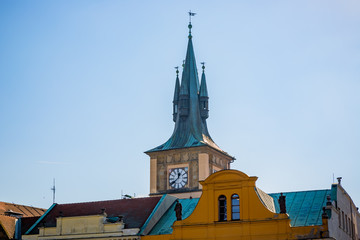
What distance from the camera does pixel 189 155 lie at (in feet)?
295

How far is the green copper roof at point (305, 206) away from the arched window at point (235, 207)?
4.31m

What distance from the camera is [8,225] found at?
228ft

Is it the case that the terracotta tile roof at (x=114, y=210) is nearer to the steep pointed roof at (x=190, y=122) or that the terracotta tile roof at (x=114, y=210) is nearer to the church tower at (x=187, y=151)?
the church tower at (x=187, y=151)

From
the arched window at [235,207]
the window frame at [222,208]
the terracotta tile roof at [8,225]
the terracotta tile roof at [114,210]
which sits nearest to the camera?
the arched window at [235,207]

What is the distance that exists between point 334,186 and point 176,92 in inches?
1633

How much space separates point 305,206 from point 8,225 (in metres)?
28.7

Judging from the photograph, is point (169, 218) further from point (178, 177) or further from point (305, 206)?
point (178, 177)

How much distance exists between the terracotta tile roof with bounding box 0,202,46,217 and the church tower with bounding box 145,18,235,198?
15.5 m

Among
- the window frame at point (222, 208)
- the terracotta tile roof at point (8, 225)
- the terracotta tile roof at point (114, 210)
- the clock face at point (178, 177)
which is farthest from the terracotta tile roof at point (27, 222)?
the clock face at point (178, 177)

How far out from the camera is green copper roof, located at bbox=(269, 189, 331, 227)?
56.6 m

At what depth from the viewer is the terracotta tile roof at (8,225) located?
6856 centimetres

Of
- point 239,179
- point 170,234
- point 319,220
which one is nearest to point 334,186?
point 319,220

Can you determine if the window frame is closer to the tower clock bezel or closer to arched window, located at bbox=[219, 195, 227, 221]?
arched window, located at bbox=[219, 195, 227, 221]

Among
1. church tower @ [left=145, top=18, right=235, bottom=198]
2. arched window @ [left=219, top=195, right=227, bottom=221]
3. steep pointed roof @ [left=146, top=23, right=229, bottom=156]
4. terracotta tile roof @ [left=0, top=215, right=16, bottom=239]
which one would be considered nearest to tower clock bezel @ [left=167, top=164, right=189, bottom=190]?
church tower @ [left=145, top=18, right=235, bottom=198]
